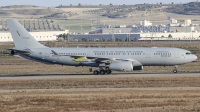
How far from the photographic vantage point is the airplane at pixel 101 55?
61906 mm

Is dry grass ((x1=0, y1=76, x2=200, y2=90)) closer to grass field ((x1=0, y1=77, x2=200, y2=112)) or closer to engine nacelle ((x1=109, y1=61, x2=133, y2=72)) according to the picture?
grass field ((x1=0, y1=77, x2=200, y2=112))

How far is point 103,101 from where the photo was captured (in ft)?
122

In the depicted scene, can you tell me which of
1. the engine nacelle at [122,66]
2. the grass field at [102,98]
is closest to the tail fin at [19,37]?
the engine nacelle at [122,66]

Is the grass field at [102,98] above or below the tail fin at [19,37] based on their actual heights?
below

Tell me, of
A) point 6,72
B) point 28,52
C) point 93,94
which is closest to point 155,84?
point 93,94

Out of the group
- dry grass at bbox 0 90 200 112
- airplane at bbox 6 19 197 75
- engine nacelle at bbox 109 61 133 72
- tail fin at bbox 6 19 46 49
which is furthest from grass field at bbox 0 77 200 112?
tail fin at bbox 6 19 46 49

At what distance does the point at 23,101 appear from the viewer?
37.5m

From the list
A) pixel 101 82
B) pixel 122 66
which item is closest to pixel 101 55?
pixel 122 66

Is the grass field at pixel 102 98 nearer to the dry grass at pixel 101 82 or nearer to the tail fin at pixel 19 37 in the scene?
the dry grass at pixel 101 82

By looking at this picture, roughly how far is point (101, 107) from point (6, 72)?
3372 centimetres

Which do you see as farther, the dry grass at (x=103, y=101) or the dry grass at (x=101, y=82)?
the dry grass at (x=101, y=82)

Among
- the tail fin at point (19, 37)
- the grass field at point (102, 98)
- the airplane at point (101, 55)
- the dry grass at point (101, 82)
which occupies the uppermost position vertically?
the tail fin at point (19, 37)

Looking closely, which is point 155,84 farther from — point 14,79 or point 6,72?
point 6,72

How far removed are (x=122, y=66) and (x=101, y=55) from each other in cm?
332
